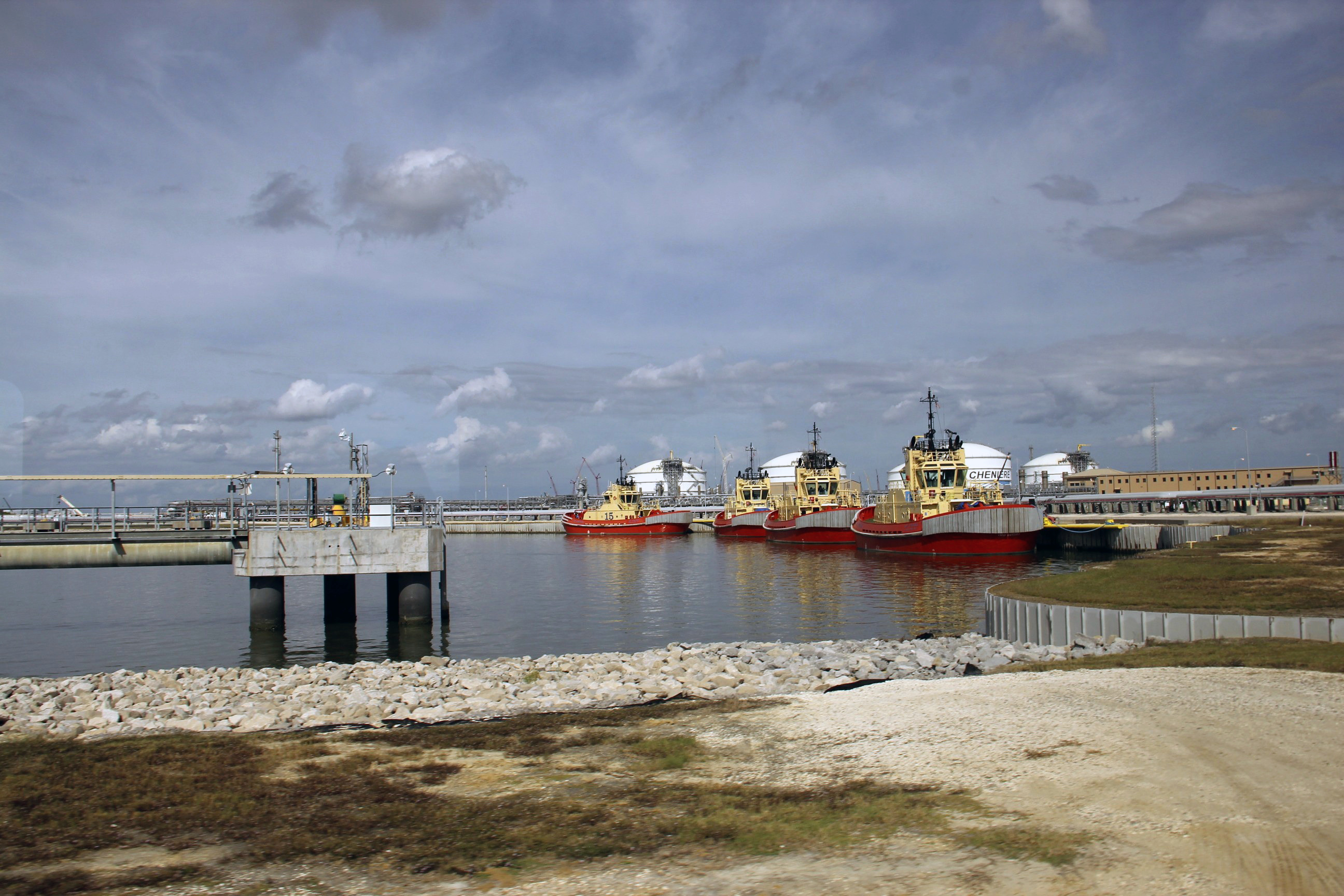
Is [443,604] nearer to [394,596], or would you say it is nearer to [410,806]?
[394,596]

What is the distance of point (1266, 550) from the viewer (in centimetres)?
3219

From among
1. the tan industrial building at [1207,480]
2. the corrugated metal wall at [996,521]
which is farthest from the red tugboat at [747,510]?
the tan industrial building at [1207,480]

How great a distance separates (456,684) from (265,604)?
50.4 feet

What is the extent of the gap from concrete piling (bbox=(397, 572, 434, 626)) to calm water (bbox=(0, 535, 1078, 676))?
43 centimetres

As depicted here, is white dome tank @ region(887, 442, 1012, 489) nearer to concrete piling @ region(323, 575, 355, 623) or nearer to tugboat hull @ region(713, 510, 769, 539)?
tugboat hull @ region(713, 510, 769, 539)

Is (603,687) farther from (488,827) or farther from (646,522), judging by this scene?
(646,522)

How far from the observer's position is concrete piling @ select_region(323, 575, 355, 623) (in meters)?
31.5

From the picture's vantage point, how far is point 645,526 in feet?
346

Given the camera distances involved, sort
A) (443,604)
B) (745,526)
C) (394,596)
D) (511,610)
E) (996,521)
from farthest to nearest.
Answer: (745,526) < (996,521) < (511,610) < (443,604) < (394,596)

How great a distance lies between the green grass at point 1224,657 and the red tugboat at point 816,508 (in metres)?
61.3

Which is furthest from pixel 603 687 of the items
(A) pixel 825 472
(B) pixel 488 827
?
(A) pixel 825 472

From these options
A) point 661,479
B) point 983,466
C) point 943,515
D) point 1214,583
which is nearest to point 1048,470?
point 983,466

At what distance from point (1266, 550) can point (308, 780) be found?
3430 centimetres

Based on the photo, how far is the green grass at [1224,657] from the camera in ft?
44.4
